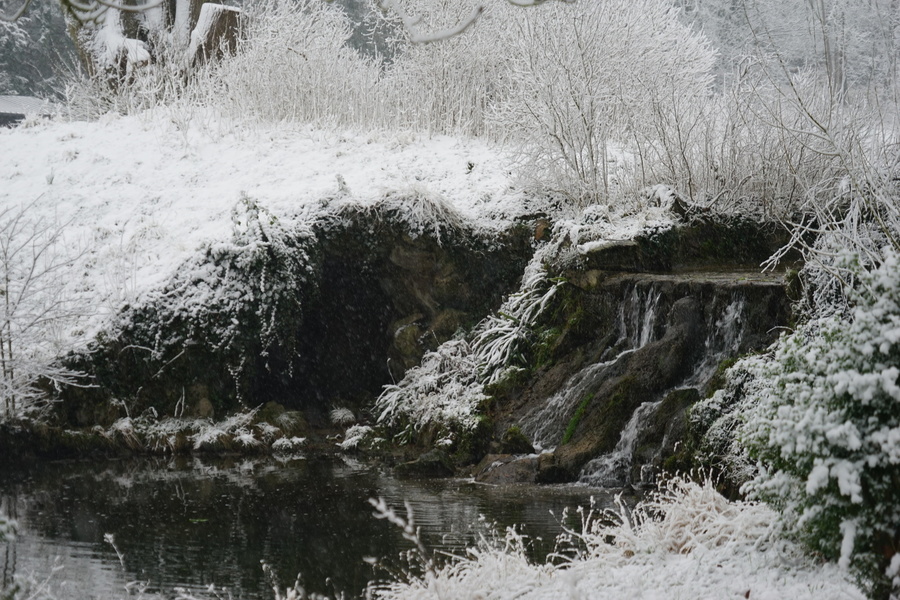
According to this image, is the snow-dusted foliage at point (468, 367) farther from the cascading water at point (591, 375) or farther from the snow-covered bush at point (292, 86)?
the snow-covered bush at point (292, 86)

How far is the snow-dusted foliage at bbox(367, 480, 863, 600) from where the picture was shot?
288 cm

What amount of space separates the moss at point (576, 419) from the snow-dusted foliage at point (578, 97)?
343cm

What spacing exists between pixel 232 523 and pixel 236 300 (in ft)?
15.7

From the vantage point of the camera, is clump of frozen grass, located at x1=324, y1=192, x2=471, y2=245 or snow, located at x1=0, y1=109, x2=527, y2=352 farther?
snow, located at x1=0, y1=109, x2=527, y2=352

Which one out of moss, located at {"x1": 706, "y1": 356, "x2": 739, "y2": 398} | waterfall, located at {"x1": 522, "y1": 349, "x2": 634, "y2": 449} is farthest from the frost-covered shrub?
waterfall, located at {"x1": 522, "y1": 349, "x2": 634, "y2": 449}

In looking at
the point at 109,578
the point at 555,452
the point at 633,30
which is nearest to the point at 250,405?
the point at 555,452

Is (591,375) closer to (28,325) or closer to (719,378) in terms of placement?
(719,378)

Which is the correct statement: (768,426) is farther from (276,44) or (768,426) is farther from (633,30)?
(276,44)

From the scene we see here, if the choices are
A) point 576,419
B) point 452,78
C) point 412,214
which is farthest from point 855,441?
point 452,78

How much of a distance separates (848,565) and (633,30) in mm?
12314

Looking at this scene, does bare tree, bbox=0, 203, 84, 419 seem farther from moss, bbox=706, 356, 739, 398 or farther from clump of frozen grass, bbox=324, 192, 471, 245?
moss, bbox=706, 356, 739, 398

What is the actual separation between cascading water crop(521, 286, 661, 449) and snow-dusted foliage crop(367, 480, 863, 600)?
414 cm

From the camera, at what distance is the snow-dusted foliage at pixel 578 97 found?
1042cm

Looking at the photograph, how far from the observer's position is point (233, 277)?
10.7m
